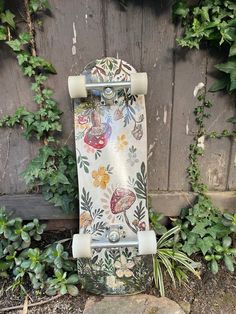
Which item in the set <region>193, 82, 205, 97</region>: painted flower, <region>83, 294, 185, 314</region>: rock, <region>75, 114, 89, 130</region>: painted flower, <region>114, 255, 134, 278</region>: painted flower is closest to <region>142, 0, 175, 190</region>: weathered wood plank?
<region>193, 82, 205, 97</region>: painted flower

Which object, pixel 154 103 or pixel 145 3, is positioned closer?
pixel 145 3

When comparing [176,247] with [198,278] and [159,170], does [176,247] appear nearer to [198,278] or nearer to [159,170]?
[198,278]

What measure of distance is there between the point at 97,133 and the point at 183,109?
0.43m

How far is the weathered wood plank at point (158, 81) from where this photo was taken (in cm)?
134

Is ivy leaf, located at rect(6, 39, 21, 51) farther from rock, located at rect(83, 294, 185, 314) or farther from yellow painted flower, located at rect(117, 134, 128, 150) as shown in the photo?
rock, located at rect(83, 294, 185, 314)

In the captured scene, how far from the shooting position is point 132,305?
1359 mm

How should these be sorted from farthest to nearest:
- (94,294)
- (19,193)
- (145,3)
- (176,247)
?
(19,193), (176,247), (94,294), (145,3)

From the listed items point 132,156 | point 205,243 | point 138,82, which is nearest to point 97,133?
point 132,156

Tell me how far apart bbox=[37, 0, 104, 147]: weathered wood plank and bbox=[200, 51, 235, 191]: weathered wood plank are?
0.51m

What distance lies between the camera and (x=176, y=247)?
1.55m

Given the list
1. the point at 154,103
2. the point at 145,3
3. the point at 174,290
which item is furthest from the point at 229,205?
the point at 145,3

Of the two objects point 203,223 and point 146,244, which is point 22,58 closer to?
point 146,244

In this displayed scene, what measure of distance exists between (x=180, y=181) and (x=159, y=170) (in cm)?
13

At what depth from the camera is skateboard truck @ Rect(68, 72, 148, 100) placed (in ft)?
4.05
